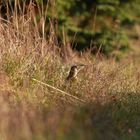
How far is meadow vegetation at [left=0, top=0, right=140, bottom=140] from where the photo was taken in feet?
16.3

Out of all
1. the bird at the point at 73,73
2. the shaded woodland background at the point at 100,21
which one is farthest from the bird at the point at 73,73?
the shaded woodland background at the point at 100,21

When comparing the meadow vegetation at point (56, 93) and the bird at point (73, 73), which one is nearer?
the meadow vegetation at point (56, 93)

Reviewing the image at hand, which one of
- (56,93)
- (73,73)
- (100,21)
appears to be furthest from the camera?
(100,21)

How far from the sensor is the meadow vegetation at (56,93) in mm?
4965

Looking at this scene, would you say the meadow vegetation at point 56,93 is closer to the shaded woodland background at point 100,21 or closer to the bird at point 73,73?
the bird at point 73,73

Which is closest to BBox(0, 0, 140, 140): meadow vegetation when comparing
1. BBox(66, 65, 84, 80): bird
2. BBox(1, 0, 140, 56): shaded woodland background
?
BBox(66, 65, 84, 80): bird

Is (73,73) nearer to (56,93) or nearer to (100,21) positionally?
(56,93)

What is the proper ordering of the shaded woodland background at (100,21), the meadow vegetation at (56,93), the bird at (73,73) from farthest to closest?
1. the shaded woodland background at (100,21)
2. the bird at (73,73)
3. the meadow vegetation at (56,93)

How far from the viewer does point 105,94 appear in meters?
6.48

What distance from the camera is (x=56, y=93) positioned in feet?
21.4

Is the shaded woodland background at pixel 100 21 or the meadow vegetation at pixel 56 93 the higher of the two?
the meadow vegetation at pixel 56 93

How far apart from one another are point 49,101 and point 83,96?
401mm

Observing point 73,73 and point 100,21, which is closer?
point 73,73

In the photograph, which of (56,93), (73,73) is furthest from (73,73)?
(56,93)
